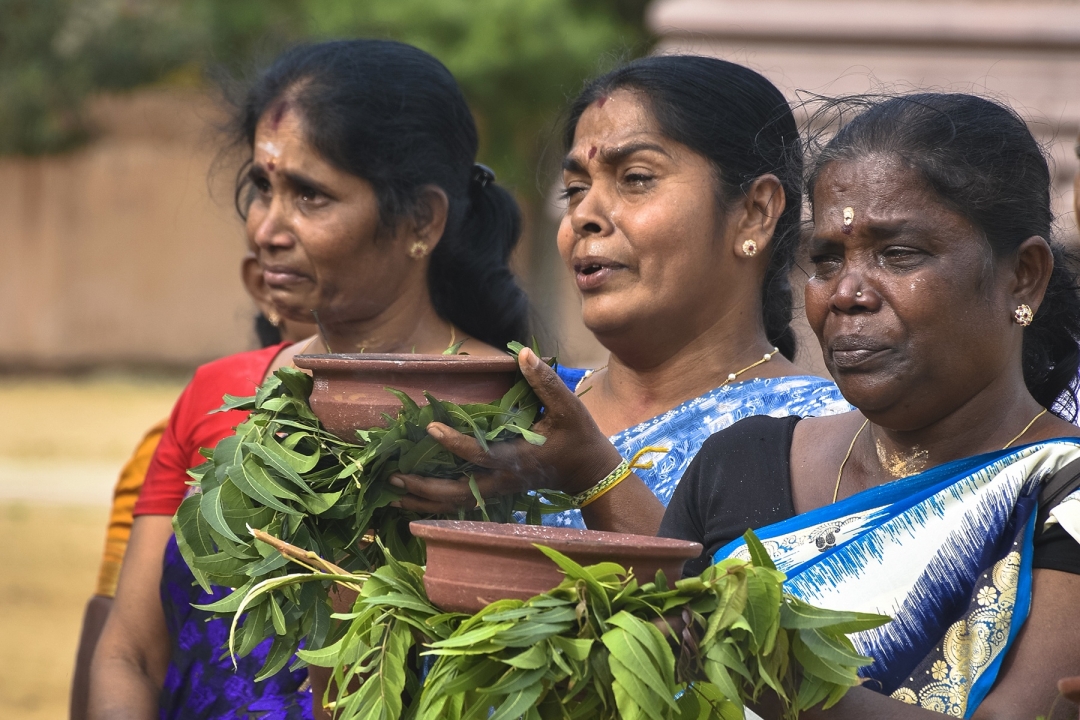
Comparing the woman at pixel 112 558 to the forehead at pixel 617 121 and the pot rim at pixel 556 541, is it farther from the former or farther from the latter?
the pot rim at pixel 556 541

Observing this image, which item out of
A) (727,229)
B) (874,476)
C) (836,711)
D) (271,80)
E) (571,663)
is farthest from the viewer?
(271,80)

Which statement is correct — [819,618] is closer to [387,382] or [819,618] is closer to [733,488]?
[733,488]

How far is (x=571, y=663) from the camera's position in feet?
5.64

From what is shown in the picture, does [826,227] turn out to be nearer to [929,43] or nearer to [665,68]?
[665,68]

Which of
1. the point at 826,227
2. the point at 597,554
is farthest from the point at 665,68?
the point at 597,554

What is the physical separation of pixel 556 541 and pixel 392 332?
1942 millimetres

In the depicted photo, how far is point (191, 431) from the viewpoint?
3467mm

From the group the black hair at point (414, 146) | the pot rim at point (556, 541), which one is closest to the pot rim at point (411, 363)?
the pot rim at point (556, 541)

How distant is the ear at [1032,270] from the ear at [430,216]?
180 cm

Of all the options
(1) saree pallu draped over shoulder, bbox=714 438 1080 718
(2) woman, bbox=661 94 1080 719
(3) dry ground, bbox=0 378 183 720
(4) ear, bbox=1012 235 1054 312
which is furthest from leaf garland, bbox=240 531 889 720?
(3) dry ground, bbox=0 378 183 720

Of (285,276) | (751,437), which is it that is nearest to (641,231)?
Answer: (751,437)

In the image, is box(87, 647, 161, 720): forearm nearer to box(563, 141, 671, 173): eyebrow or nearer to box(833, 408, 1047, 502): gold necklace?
box(563, 141, 671, 173): eyebrow

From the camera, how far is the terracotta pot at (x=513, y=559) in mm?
1787

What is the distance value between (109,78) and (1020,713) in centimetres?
1973
